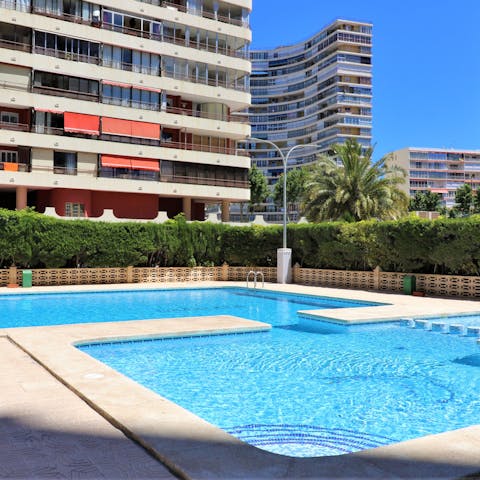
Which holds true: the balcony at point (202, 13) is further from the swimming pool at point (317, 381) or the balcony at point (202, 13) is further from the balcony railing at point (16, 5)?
the swimming pool at point (317, 381)

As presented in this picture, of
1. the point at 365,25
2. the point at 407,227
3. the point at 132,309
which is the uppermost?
the point at 365,25

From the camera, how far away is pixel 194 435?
19.1ft

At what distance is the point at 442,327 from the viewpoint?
15.6m

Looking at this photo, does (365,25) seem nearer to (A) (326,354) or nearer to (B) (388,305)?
(B) (388,305)

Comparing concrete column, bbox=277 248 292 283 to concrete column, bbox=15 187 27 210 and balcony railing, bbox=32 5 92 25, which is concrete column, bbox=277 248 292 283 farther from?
balcony railing, bbox=32 5 92 25

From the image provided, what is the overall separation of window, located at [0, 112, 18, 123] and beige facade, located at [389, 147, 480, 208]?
367 ft

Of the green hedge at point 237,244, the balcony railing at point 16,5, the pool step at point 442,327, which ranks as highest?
the balcony railing at point 16,5

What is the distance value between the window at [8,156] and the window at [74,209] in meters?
4.69

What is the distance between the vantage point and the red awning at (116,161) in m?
42.5

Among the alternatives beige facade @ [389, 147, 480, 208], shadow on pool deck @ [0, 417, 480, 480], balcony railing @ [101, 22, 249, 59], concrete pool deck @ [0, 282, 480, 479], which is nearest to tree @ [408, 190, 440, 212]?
beige facade @ [389, 147, 480, 208]

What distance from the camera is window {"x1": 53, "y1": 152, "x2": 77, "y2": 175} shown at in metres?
41.3

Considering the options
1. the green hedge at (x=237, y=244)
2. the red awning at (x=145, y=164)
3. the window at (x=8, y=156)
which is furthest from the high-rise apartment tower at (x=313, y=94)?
the green hedge at (x=237, y=244)

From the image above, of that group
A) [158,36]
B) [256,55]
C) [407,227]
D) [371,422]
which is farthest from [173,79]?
[256,55]

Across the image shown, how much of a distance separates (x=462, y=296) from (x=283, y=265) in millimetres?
10373
